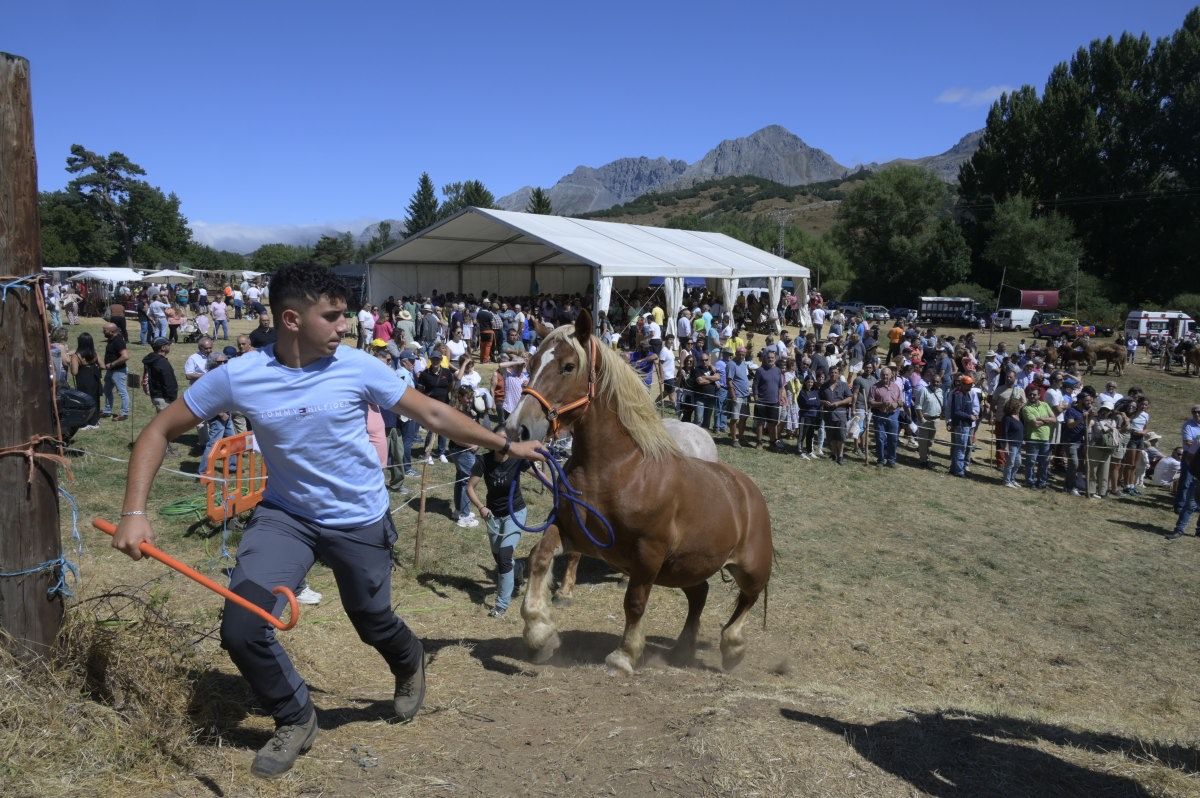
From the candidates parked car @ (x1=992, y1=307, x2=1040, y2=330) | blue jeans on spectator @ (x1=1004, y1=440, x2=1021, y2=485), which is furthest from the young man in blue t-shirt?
parked car @ (x1=992, y1=307, x2=1040, y2=330)

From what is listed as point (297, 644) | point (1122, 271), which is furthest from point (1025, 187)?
point (297, 644)

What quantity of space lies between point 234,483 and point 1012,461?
1266 cm

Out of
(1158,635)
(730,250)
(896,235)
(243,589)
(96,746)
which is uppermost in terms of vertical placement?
(896,235)

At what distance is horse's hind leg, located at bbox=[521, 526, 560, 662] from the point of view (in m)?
4.67

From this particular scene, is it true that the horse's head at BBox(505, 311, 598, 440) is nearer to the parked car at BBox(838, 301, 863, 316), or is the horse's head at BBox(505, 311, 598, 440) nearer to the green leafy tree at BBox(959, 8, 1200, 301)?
the parked car at BBox(838, 301, 863, 316)

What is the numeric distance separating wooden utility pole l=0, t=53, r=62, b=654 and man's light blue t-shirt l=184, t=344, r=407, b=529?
2.97 feet

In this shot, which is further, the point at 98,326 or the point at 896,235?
the point at 896,235

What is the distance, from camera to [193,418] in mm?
2982

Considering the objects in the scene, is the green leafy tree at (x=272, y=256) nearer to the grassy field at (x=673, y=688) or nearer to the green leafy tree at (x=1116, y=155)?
the green leafy tree at (x=1116, y=155)

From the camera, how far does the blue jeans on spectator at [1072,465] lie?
13820 millimetres

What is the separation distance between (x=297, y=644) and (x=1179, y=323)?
4228 centimetres

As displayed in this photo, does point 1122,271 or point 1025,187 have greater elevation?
point 1025,187

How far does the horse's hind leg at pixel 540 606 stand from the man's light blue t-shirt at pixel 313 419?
5.43 ft

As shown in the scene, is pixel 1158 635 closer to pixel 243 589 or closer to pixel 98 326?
pixel 243 589
